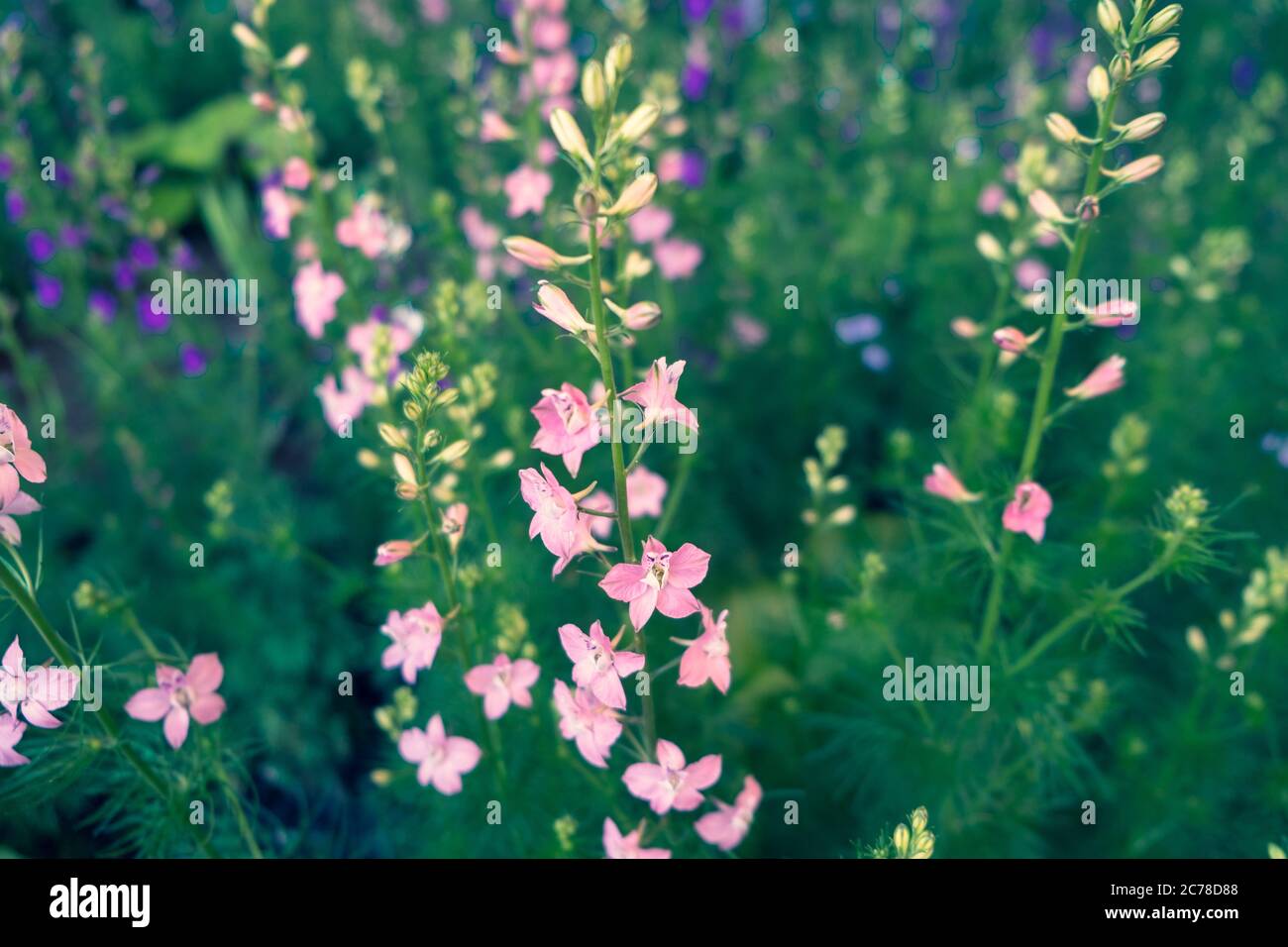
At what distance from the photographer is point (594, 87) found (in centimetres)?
168

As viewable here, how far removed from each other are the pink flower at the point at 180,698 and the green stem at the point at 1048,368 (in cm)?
195

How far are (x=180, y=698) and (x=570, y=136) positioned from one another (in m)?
1.57

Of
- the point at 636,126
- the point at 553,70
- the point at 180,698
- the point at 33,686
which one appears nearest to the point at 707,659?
the point at 636,126

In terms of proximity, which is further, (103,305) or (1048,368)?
(103,305)

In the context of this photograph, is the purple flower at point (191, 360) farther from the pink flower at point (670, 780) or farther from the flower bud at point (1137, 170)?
the flower bud at point (1137, 170)

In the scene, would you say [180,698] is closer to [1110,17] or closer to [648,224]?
[648,224]

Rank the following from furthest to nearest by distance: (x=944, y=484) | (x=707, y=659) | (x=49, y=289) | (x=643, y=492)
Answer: (x=49, y=289)
(x=643, y=492)
(x=944, y=484)
(x=707, y=659)

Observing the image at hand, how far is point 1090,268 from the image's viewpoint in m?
4.77

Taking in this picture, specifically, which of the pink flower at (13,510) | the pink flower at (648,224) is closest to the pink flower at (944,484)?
the pink flower at (648,224)

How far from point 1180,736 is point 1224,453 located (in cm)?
143

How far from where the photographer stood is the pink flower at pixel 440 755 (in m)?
2.37
